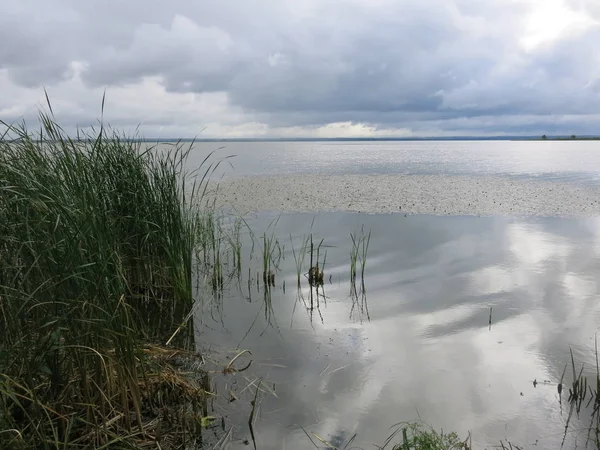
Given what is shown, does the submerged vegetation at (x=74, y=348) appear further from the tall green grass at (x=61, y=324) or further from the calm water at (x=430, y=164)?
the calm water at (x=430, y=164)

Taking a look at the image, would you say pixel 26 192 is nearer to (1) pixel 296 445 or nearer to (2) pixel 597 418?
(1) pixel 296 445

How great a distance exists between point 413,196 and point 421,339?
931 cm

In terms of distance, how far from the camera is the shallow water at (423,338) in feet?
10.6

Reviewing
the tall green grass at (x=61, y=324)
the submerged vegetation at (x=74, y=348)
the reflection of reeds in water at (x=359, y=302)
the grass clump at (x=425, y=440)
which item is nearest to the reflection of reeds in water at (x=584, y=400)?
the submerged vegetation at (x=74, y=348)

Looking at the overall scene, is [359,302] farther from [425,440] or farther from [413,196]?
[413,196]

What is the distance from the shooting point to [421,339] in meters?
4.57

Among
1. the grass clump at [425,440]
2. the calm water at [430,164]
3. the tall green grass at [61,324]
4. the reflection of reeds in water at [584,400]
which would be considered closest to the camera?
the tall green grass at [61,324]

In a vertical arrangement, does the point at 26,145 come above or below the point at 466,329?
above

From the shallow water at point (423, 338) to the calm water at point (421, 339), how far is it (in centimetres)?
1

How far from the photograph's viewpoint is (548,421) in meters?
3.17

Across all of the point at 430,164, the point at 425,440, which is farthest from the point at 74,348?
the point at 430,164

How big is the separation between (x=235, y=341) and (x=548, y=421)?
2.69 metres

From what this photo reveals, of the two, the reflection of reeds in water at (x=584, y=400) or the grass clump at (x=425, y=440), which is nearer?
the grass clump at (x=425, y=440)

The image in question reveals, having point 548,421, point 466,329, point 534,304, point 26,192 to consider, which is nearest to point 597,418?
point 548,421
